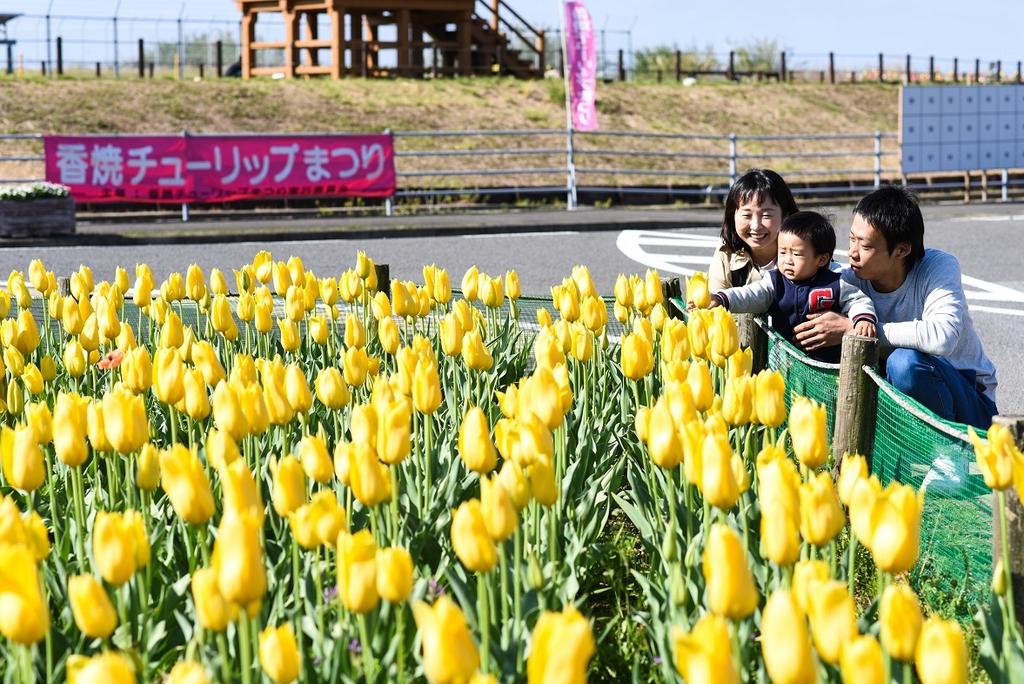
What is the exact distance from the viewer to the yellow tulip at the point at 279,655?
1.76 meters

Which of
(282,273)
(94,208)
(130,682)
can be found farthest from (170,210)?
(130,682)

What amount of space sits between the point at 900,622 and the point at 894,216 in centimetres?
282

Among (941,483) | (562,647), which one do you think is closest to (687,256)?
(941,483)

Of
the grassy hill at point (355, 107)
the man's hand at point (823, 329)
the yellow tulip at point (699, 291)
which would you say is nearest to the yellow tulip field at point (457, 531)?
the yellow tulip at point (699, 291)

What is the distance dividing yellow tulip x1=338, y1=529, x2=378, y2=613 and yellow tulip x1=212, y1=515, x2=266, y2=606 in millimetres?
127

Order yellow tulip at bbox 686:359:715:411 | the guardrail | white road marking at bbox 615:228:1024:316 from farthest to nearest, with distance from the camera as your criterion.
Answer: the guardrail
white road marking at bbox 615:228:1024:316
yellow tulip at bbox 686:359:715:411

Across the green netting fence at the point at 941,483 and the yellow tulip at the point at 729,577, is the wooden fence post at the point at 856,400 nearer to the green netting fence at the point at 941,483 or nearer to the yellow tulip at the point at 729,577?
the green netting fence at the point at 941,483

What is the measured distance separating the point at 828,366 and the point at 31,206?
40.3ft

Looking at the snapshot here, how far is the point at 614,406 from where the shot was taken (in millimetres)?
4305

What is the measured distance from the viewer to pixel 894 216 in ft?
14.2

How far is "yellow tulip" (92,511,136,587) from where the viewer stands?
6.41 feet

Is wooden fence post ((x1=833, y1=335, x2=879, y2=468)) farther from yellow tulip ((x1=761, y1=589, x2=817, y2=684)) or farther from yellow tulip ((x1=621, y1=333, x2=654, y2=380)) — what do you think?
yellow tulip ((x1=761, y1=589, x2=817, y2=684))

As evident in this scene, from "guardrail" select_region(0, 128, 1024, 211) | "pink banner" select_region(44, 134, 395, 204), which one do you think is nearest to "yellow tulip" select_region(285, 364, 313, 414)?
"guardrail" select_region(0, 128, 1024, 211)

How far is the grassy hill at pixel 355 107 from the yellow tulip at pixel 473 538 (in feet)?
81.3
